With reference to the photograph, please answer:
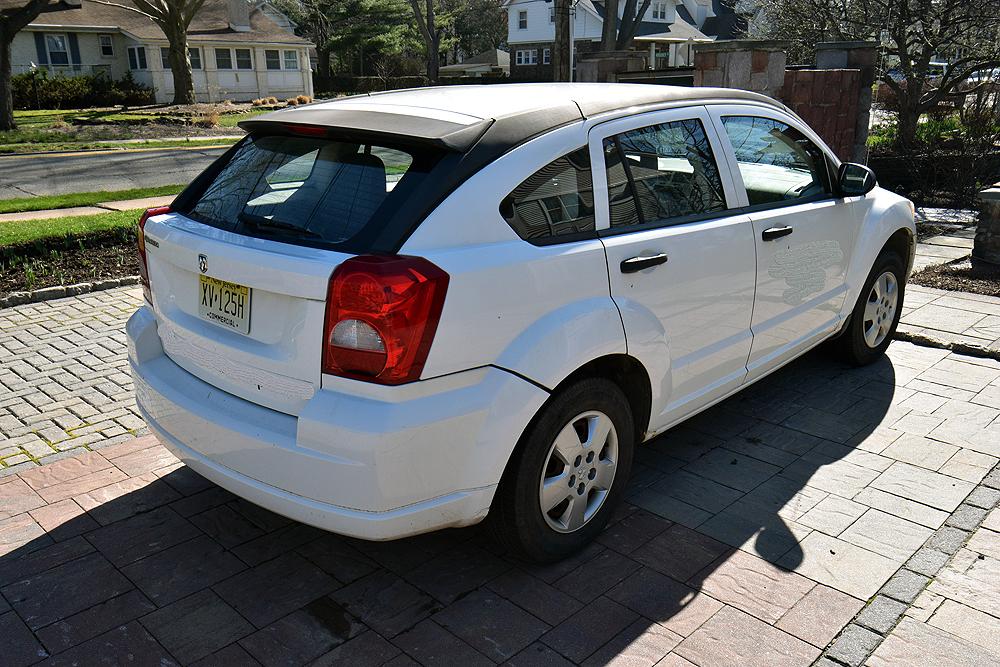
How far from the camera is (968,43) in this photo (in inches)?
571

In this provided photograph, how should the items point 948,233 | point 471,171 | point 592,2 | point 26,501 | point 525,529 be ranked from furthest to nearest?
point 592,2
point 948,233
point 26,501
point 525,529
point 471,171

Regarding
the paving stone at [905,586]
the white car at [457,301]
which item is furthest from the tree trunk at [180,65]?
the paving stone at [905,586]

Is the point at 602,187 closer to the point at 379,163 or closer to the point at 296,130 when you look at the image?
the point at 379,163

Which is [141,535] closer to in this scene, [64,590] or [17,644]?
[64,590]

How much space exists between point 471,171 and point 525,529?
1395 mm

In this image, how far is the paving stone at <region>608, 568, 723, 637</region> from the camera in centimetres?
323

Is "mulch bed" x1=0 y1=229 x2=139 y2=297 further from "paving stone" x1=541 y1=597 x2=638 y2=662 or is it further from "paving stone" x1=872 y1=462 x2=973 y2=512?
"paving stone" x1=872 y1=462 x2=973 y2=512

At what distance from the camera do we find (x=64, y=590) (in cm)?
343

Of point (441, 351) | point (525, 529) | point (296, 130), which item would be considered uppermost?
point (296, 130)

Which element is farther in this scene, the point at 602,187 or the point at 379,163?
the point at 602,187

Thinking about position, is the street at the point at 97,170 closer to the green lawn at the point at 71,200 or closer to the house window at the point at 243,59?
the green lawn at the point at 71,200

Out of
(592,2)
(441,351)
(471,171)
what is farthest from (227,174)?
(592,2)

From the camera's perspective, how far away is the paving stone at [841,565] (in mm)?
3439

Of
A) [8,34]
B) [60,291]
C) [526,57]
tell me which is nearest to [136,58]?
[8,34]
